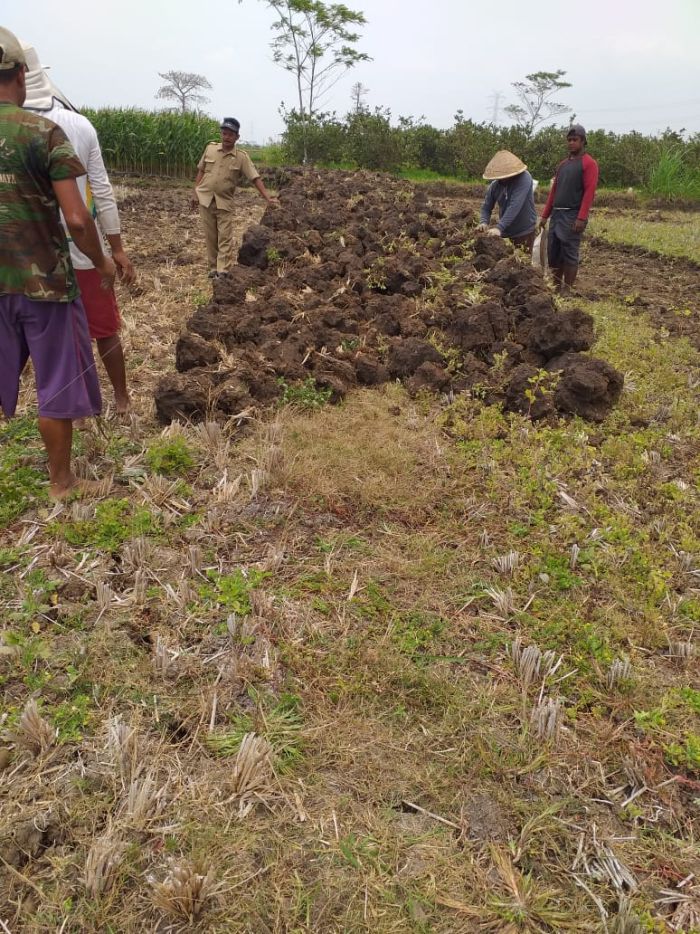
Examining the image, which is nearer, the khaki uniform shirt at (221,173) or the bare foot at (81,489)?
the bare foot at (81,489)

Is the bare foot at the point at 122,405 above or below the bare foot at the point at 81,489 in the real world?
above

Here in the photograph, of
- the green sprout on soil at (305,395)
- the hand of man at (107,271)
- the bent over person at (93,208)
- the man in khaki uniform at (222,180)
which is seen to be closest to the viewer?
the hand of man at (107,271)

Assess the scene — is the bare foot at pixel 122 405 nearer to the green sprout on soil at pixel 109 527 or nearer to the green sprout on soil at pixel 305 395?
the green sprout on soil at pixel 305 395

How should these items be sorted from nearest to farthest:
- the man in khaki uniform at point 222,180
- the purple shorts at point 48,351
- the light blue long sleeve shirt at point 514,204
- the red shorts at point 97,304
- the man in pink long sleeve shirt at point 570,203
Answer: the purple shorts at point 48,351, the red shorts at point 97,304, the man in pink long sleeve shirt at point 570,203, the light blue long sleeve shirt at point 514,204, the man in khaki uniform at point 222,180

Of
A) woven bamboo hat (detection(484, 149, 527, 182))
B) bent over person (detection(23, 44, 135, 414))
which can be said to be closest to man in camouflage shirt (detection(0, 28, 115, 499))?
bent over person (detection(23, 44, 135, 414))

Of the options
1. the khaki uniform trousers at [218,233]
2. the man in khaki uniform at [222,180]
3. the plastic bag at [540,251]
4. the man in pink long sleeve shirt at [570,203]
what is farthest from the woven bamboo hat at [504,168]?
the khaki uniform trousers at [218,233]

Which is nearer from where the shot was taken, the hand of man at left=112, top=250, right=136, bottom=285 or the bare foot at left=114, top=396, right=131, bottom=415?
the hand of man at left=112, top=250, right=136, bottom=285

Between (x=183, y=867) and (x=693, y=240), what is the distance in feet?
44.7

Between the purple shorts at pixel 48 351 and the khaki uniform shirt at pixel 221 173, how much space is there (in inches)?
195

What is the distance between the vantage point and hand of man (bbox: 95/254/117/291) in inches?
129

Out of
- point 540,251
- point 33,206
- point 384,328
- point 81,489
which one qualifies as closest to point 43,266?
point 33,206

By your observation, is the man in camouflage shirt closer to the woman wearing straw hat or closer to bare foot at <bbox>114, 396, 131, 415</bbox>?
bare foot at <bbox>114, 396, 131, 415</bbox>

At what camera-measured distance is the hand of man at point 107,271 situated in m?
3.28

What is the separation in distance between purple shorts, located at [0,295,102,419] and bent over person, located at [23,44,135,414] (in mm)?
636
